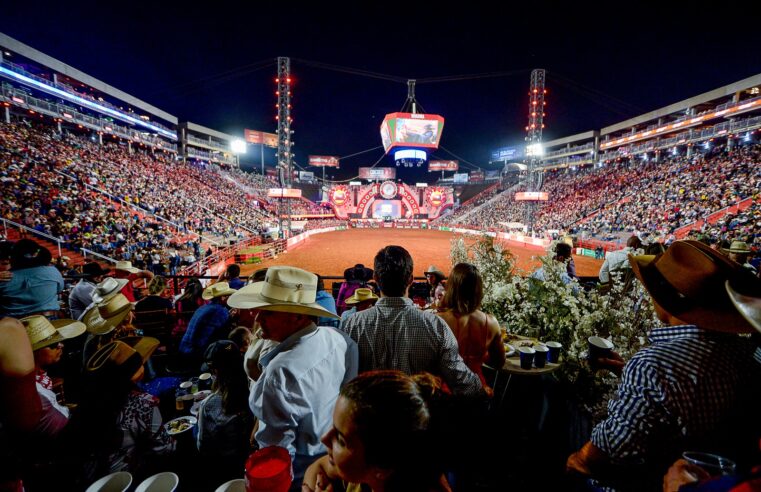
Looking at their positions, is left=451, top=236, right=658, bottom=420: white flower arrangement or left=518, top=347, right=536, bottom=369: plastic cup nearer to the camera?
left=518, top=347, right=536, bottom=369: plastic cup

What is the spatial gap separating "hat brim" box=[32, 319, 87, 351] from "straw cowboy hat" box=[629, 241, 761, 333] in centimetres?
Answer: 388

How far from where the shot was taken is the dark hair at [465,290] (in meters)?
2.63

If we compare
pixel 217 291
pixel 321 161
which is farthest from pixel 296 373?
pixel 321 161

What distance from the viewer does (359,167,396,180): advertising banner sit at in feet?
242

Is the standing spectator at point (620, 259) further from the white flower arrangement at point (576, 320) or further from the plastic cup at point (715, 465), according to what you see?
the plastic cup at point (715, 465)

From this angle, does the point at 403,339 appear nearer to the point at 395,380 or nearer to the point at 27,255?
the point at 395,380

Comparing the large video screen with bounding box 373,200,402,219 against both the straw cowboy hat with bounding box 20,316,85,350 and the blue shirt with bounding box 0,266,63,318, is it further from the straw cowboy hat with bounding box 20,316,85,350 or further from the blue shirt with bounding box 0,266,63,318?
the straw cowboy hat with bounding box 20,316,85,350

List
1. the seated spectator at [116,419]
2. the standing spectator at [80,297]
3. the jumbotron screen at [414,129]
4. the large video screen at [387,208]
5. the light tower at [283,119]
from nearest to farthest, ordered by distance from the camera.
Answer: the seated spectator at [116,419], the standing spectator at [80,297], the light tower at [283,119], the jumbotron screen at [414,129], the large video screen at [387,208]

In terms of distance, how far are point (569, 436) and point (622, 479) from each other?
1.64 meters

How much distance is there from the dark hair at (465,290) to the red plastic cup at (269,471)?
169 cm

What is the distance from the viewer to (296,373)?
1.65 m

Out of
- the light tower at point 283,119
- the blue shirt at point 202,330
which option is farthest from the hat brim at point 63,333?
the light tower at point 283,119

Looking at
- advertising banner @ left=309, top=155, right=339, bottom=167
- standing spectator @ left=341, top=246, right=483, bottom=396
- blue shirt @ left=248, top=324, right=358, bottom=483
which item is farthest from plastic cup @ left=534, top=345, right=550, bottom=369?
advertising banner @ left=309, top=155, right=339, bottom=167

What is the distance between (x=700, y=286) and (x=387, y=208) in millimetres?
61231
